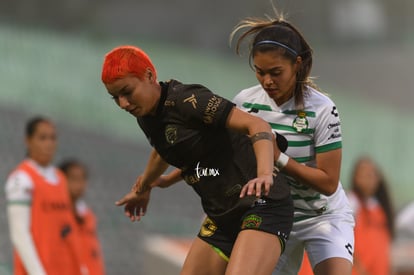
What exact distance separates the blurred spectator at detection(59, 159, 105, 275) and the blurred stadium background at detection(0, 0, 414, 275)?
8.19 ft

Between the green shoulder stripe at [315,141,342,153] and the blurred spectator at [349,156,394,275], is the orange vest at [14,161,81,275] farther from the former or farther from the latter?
the blurred spectator at [349,156,394,275]

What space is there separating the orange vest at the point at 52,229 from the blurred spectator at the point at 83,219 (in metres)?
0.65

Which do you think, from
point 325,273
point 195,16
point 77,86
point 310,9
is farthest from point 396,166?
point 325,273

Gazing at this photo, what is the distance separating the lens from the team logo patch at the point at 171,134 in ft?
15.6

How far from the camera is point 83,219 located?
871cm

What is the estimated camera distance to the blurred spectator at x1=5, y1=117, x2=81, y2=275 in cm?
702

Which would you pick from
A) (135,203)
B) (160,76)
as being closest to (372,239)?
(135,203)

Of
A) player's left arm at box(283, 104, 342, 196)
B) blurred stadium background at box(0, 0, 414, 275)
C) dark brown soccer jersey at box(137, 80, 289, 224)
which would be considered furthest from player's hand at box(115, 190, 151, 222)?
blurred stadium background at box(0, 0, 414, 275)

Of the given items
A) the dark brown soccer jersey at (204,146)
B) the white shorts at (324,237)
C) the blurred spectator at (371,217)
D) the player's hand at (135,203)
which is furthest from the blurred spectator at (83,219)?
the dark brown soccer jersey at (204,146)

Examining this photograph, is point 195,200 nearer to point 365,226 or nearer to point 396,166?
point 396,166

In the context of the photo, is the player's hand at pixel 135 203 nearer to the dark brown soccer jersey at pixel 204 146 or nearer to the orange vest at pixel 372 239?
the dark brown soccer jersey at pixel 204 146

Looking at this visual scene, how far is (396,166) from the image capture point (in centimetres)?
1517

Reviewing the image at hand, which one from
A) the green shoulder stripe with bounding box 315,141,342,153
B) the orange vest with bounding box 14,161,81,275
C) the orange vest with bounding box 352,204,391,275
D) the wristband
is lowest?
the orange vest with bounding box 352,204,391,275

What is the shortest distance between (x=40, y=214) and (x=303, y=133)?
2786 millimetres
